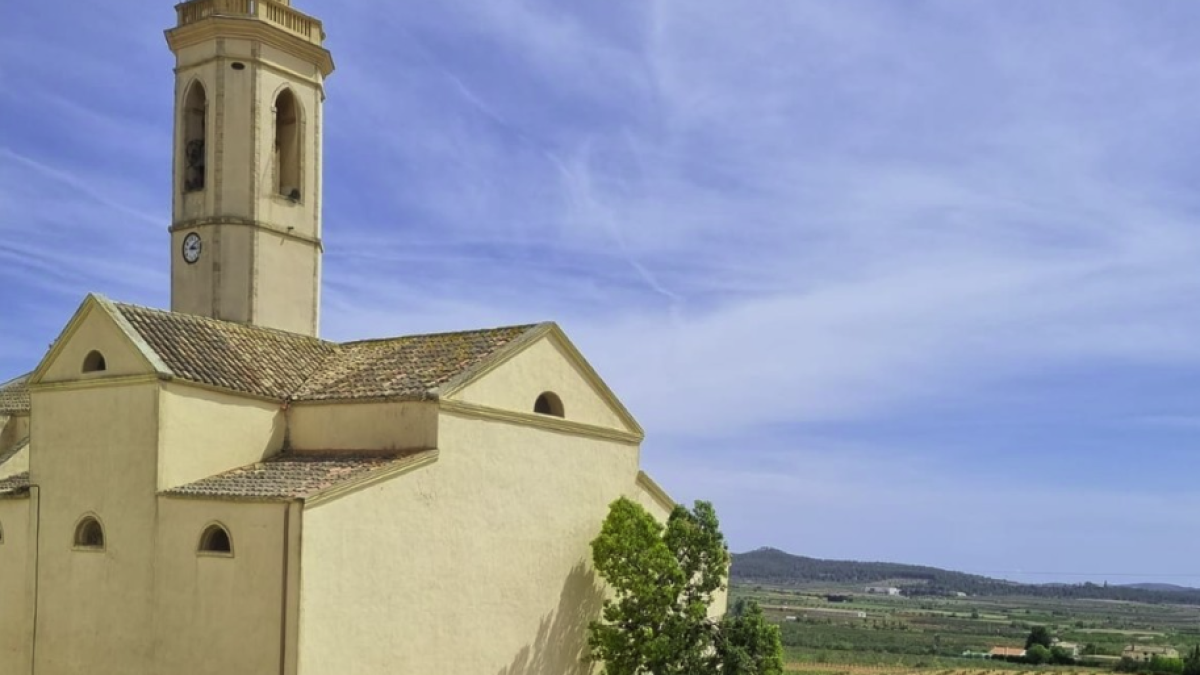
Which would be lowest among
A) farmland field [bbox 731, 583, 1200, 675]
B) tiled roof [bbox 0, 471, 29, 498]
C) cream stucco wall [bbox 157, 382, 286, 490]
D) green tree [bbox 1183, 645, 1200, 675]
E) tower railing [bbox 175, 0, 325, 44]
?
farmland field [bbox 731, 583, 1200, 675]

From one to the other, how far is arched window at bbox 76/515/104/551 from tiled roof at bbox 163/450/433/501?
1938 millimetres

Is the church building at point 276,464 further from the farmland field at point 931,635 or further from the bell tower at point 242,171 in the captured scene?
the farmland field at point 931,635

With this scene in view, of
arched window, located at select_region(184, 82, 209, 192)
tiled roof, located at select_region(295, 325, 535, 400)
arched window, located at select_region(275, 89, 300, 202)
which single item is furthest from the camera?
arched window, located at select_region(275, 89, 300, 202)

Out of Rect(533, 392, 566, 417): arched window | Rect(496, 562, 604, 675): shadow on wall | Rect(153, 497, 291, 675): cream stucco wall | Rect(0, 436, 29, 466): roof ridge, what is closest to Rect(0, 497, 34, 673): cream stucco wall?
Rect(153, 497, 291, 675): cream stucco wall

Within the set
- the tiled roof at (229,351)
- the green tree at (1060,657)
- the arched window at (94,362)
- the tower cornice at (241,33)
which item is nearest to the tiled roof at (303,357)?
the tiled roof at (229,351)

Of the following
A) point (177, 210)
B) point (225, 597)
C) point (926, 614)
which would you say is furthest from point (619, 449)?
point (926, 614)

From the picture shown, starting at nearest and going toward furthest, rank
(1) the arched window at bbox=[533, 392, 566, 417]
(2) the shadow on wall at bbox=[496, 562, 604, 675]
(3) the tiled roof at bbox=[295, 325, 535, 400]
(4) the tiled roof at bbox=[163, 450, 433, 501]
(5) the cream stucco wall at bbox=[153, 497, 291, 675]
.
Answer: (5) the cream stucco wall at bbox=[153, 497, 291, 675]
(4) the tiled roof at bbox=[163, 450, 433, 501]
(3) the tiled roof at bbox=[295, 325, 535, 400]
(2) the shadow on wall at bbox=[496, 562, 604, 675]
(1) the arched window at bbox=[533, 392, 566, 417]

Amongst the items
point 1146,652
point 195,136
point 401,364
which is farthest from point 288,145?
point 1146,652

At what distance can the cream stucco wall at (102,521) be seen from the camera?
17.0 m

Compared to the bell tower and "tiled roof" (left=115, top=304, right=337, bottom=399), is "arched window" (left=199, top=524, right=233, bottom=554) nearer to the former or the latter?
"tiled roof" (left=115, top=304, right=337, bottom=399)

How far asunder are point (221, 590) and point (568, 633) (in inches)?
256

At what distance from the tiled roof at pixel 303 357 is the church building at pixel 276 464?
0.18ft

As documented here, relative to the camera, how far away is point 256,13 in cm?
2170

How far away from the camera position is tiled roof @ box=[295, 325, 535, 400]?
60.6ft
